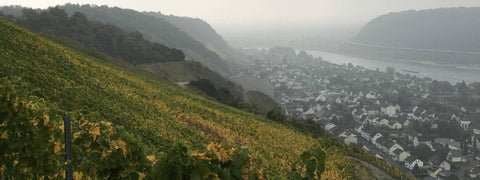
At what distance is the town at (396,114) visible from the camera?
46.9 meters

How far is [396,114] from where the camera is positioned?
238 ft

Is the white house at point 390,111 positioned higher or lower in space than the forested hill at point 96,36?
lower

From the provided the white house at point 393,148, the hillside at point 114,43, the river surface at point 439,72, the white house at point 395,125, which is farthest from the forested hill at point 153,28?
the river surface at point 439,72

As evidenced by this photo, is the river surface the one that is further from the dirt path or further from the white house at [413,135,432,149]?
the dirt path

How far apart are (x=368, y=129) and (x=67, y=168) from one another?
59.7 meters

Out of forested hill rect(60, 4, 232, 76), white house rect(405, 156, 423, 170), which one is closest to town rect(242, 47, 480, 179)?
white house rect(405, 156, 423, 170)

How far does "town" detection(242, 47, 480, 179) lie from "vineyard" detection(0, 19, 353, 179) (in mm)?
23680

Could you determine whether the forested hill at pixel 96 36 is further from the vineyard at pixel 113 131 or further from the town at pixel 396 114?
the vineyard at pixel 113 131

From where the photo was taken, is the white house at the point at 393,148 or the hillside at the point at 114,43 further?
the hillside at the point at 114,43

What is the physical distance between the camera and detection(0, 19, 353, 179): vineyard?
4.49 meters

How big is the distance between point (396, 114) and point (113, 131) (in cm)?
7571

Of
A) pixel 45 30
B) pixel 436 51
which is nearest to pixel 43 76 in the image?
pixel 45 30

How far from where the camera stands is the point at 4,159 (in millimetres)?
A: 5062

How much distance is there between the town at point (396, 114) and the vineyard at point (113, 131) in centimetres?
2368
